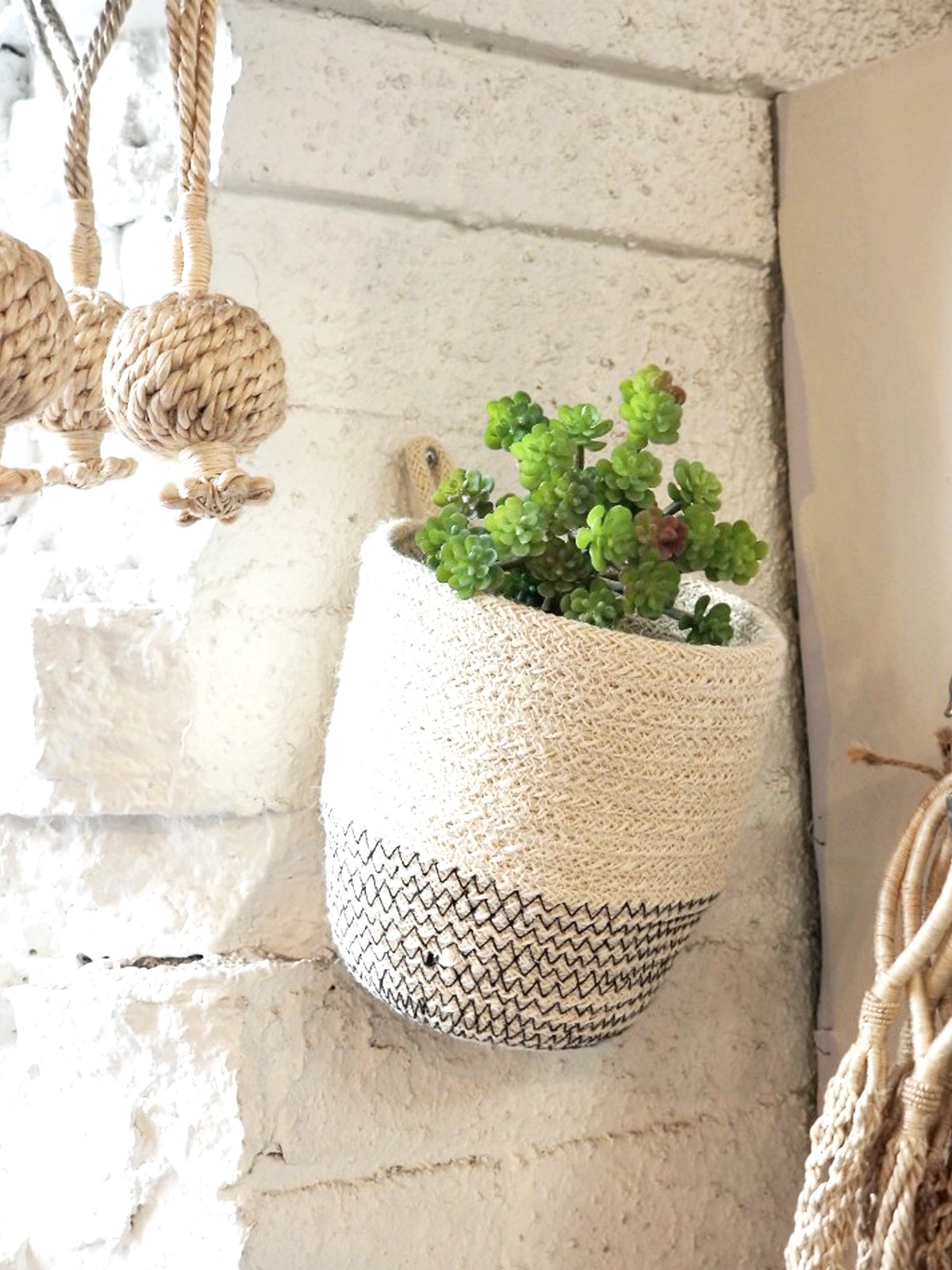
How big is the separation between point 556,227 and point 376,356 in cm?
16

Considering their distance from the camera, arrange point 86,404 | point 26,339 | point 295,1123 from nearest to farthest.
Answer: point 26,339 → point 86,404 → point 295,1123

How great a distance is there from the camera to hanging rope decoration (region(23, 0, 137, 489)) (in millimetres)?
668

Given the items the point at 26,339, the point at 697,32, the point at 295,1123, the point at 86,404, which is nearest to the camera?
the point at 26,339

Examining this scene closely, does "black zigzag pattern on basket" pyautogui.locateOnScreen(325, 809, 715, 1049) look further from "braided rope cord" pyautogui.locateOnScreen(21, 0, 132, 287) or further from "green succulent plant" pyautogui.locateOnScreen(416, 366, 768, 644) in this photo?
"braided rope cord" pyautogui.locateOnScreen(21, 0, 132, 287)

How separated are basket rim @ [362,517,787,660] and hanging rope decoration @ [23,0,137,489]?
15 centimetres

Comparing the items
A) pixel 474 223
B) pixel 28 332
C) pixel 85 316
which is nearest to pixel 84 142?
pixel 85 316

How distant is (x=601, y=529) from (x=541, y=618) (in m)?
0.05

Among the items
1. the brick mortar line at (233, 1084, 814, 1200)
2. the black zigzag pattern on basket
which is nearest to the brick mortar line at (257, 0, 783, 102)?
the black zigzag pattern on basket

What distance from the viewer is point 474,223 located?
91cm

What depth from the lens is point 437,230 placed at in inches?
35.7

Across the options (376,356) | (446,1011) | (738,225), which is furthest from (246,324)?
(738,225)

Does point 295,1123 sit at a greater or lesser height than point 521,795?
lesser

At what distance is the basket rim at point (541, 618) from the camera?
2.30 feet

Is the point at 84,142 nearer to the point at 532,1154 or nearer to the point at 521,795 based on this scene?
the point at 521,795
